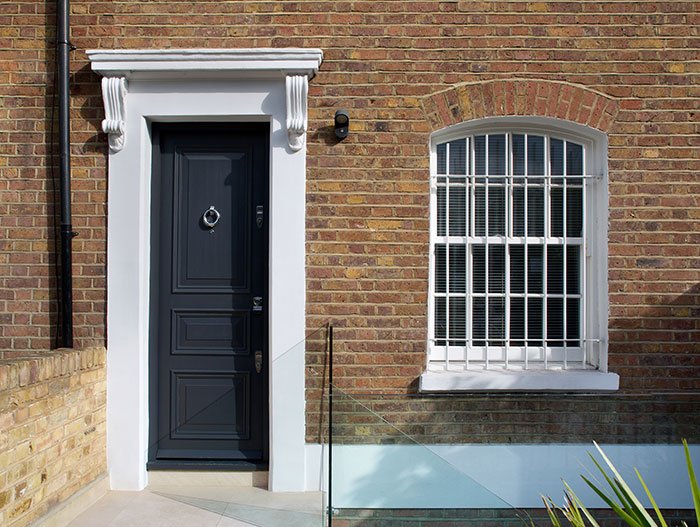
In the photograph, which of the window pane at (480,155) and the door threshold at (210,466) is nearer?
the door threshold at (210,466)

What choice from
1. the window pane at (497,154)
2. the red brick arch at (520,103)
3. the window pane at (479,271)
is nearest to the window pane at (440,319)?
the window pane at (479,271)

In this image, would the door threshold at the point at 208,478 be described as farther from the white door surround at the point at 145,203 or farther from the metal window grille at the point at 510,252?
the metal window grille at the point at 510,252

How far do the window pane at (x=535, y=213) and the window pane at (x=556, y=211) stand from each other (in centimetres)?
9

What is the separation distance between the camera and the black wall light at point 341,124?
399 centimetres

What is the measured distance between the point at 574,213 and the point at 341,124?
1.91m

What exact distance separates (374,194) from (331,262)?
0.60 meters

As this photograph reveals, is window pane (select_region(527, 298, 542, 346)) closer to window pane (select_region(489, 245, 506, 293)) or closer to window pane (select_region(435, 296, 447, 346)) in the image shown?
window pane (select_region(489, 245, 506, 293))

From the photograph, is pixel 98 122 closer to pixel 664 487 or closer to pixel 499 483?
pixel 499 483

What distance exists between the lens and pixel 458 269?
4.22 metres

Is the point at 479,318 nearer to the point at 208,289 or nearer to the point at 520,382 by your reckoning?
the point at 520,382

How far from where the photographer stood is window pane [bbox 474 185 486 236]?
4219 mm

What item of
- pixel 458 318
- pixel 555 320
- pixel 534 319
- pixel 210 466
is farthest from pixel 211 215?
pixel 555 320

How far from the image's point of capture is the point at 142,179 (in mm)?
4094

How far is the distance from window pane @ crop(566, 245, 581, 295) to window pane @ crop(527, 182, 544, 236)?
0.30m
